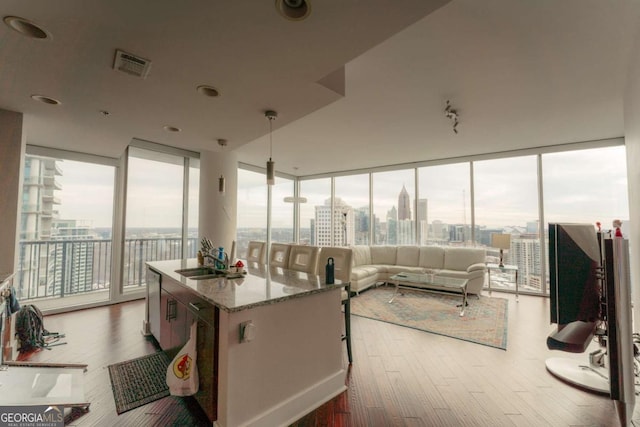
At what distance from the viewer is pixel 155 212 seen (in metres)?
4.82

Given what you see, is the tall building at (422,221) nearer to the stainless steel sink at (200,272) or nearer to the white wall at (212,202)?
the white wall at (212,202)

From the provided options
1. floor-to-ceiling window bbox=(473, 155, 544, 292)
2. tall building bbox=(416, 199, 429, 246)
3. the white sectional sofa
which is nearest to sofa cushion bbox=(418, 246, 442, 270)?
the white sectional sofa

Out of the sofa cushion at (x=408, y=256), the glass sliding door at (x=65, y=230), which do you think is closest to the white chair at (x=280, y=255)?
the glass sliding door at (x=65, y=230)

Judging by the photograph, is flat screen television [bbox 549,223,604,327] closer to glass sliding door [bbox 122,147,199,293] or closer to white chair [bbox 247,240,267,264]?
white chair [bbox 247,240,267,264]

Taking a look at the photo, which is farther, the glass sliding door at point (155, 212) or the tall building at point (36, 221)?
the glass sliding door at point (155, 212)

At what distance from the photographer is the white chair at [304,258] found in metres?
2.94

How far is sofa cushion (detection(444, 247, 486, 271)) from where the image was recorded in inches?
208

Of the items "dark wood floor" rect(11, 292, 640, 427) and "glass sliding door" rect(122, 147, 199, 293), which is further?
"glass sliding door" rect(122, 147, 199, 293)

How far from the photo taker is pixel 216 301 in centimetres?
Answer: 157

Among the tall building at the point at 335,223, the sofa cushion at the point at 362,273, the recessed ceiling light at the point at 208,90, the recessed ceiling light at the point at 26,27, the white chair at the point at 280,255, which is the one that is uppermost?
the recessed ceiling light at the point at 208,90

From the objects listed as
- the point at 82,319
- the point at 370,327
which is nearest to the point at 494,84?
the point at 370,327

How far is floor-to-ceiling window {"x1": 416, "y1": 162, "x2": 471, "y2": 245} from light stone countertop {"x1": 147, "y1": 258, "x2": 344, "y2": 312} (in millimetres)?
4717

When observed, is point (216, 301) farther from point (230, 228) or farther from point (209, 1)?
point (230, 228)

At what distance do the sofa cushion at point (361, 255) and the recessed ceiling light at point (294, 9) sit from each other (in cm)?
487
